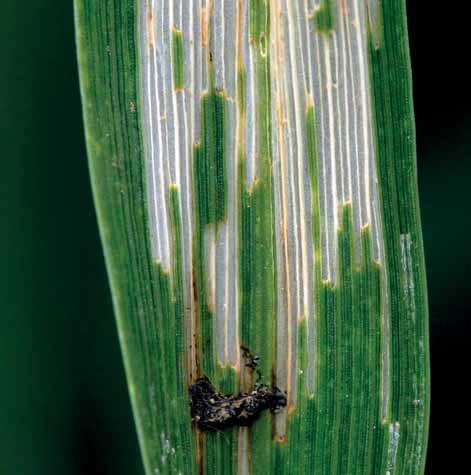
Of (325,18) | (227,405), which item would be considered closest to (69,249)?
(227,405)

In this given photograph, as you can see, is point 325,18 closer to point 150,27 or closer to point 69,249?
point 150,27

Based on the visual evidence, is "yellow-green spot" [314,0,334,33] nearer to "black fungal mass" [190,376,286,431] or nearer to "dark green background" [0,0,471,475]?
"dark green background" [0,0,471,475]

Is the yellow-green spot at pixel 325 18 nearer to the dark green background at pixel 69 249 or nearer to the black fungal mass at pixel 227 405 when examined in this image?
the dark green background at pixel 69 249

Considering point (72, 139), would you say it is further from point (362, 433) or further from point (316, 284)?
point (362, 433)

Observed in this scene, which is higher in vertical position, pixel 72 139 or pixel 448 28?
pixel 448 28

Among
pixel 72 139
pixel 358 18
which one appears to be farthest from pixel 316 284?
pixel 72 139

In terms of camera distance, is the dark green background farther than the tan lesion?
Yes

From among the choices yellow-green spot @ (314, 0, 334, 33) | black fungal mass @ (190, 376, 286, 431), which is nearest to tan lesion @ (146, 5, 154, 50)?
yellow-green spot @ (314, 0, 334, 33)
